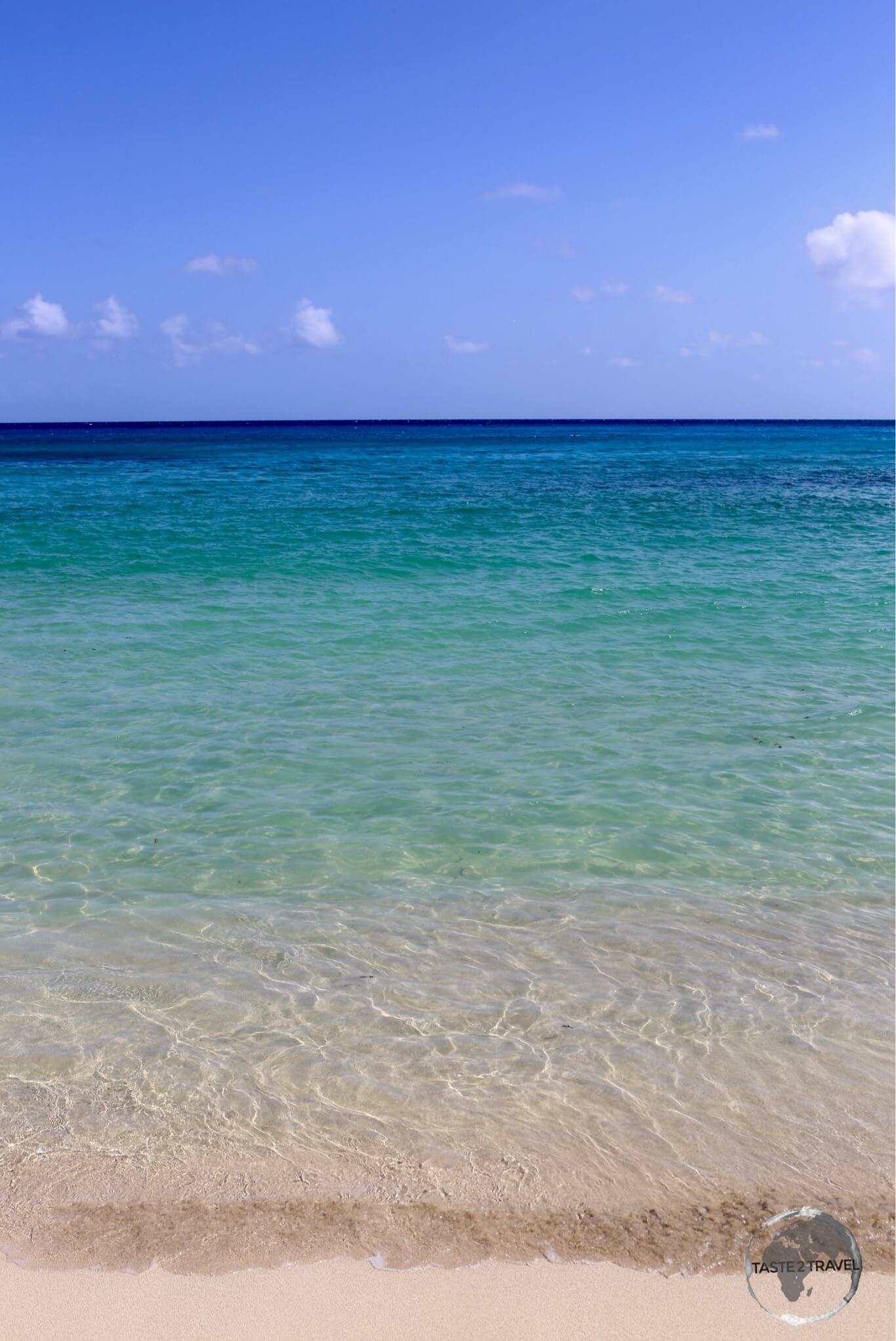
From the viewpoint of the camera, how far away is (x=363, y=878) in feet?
21.5

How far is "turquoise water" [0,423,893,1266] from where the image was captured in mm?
4379

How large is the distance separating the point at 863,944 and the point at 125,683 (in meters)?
7.91

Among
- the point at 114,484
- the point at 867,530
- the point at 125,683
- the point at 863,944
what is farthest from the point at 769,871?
the point at 114,484

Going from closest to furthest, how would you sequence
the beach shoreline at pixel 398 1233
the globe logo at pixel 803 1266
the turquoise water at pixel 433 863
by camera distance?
the globe logo at pixel 803 1266, the beach shoreline at pixel 398 1233, the turquoise water at pixel 433 863

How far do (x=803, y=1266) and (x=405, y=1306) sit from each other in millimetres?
1476

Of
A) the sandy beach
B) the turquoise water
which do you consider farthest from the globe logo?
the turquoise water

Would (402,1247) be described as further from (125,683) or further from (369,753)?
(125,683)

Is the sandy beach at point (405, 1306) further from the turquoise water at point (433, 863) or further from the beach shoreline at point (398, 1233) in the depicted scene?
the turquoise water at point (433, 863)

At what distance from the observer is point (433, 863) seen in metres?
6.75

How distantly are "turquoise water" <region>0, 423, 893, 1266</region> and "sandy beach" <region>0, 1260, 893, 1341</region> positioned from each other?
0.47m

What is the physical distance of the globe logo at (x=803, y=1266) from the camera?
3301 mm

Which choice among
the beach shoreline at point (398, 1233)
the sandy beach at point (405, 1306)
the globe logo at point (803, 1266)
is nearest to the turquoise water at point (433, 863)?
the beach shoreline at point (398, 1233)

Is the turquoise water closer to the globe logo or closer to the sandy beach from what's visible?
the globe logo

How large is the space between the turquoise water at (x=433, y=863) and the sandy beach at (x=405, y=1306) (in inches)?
18.7
